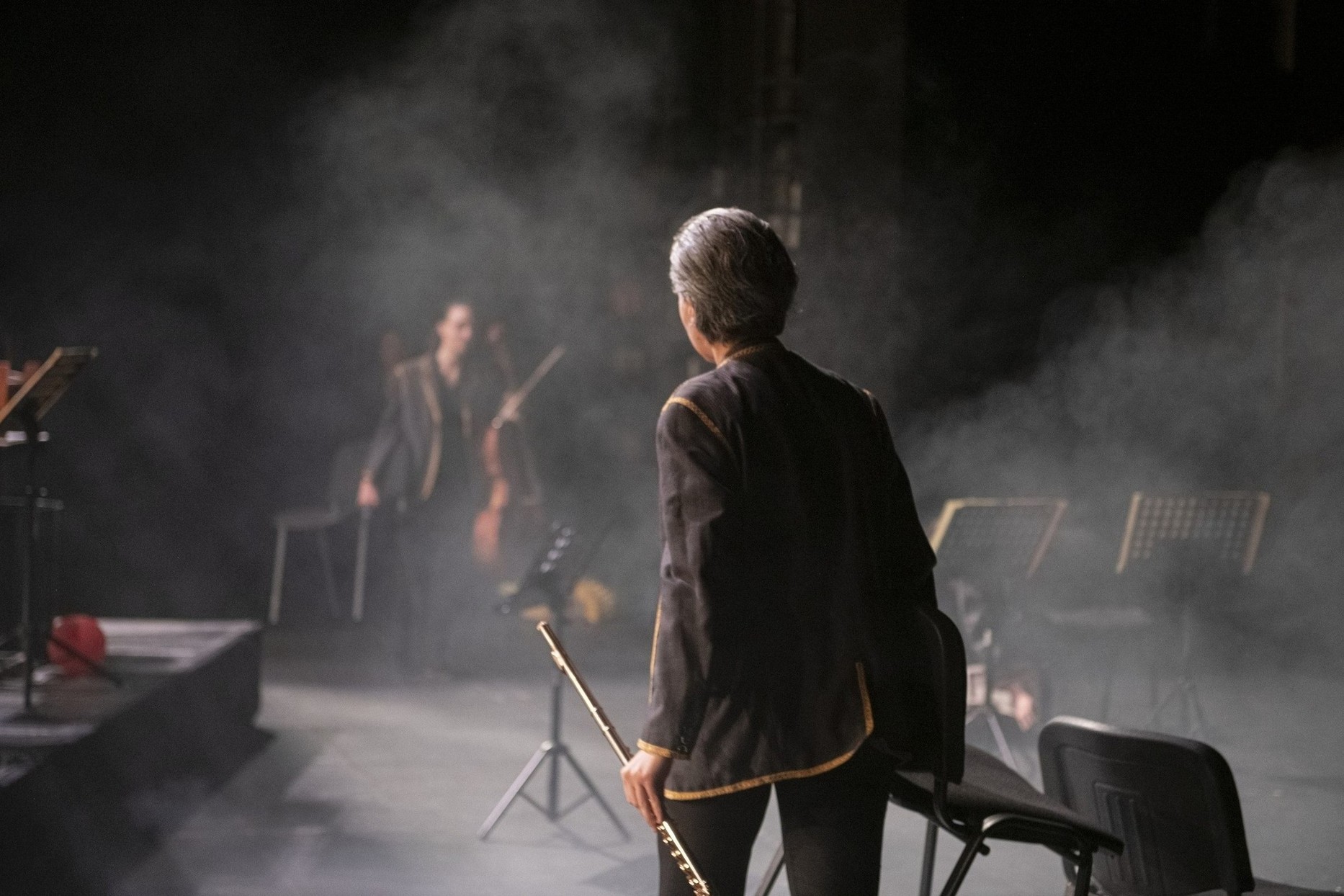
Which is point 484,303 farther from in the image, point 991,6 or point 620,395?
point 991,6

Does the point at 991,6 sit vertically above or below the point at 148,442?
above

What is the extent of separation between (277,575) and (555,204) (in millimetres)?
2572

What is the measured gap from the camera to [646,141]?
796cm

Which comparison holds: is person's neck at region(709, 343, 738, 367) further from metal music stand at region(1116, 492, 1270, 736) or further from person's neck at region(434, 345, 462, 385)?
person's neck at region(434, 345, 462, 385)

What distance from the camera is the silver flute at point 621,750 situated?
1657mm

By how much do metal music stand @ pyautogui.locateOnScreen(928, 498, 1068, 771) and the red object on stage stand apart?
8.47 feet

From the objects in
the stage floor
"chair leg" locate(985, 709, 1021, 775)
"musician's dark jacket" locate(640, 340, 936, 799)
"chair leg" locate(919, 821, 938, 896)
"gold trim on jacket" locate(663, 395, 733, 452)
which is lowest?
the stage floor

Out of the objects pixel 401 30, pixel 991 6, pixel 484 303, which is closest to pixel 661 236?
pixel 484 303

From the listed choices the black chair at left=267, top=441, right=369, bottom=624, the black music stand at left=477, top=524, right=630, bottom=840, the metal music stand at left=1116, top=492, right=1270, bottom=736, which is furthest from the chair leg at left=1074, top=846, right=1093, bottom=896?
the black chair at left=267, top=441, right=369, bottom=624

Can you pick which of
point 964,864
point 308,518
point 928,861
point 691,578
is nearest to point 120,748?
point 928,861

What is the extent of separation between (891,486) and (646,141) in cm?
646

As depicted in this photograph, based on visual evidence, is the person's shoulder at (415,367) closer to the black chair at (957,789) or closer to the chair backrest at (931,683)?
the black chair at (957,789)

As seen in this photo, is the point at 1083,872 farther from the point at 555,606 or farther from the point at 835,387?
the point at 555,606

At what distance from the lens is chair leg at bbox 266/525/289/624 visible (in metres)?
7.50
